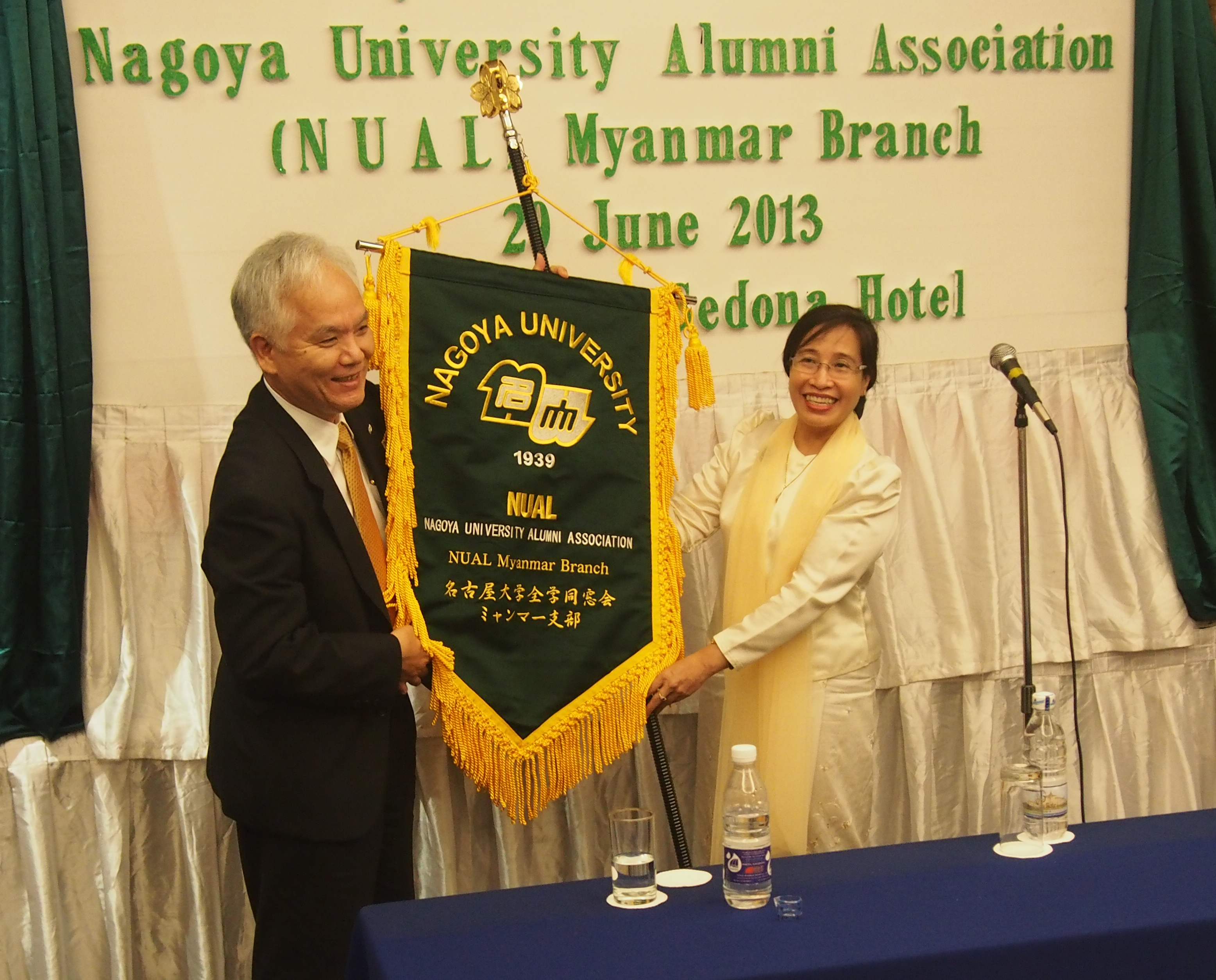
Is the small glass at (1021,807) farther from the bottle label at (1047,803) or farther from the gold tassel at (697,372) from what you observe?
the gold tassel at (697,372)

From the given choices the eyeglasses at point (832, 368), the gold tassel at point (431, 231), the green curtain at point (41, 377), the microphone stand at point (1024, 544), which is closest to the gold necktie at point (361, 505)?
the gold tassel at point (431, 231)

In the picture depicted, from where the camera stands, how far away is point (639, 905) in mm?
1743

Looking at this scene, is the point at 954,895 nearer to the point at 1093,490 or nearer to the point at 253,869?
the point at 253,869

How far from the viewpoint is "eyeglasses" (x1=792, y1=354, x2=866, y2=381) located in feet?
8.55

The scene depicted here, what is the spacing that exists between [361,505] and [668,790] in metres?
0.88

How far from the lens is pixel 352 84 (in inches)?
115

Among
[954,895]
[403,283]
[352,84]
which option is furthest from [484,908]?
[352,84]

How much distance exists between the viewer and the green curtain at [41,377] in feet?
8.75

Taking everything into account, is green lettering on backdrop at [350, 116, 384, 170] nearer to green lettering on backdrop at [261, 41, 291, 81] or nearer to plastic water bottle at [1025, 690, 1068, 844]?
green lettering on backdrop at [261, 41, 291, 81]

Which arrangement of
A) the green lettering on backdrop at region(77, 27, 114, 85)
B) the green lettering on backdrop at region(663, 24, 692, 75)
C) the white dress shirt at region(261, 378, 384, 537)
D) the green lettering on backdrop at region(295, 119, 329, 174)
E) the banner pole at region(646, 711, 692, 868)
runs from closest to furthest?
the white dress shirt at region(261, 378, 384, 537) → the banner pole at region(646, 711, 692, 868) → the green lettering on backdrop at region(77, 27, 114, 85) → the green lettering on backdrop at region(295, 119, 329, 174) → the green lettering on backdrop at region(663, 24, 692, 75)

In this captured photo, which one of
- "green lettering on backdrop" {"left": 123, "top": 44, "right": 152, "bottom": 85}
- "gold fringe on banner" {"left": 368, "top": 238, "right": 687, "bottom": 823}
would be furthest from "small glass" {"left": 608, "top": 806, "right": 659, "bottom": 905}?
"green lettering on backdrop" {"left": 123, "top": 44, "right": 152, "bottom": 85}

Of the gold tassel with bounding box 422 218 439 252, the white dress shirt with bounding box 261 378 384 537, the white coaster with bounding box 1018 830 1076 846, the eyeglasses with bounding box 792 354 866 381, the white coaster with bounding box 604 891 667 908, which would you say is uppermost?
the gold tassel with bounding box 422 218 439 252

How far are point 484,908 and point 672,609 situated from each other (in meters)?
0.97

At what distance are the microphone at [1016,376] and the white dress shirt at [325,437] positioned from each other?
4.34 feet
